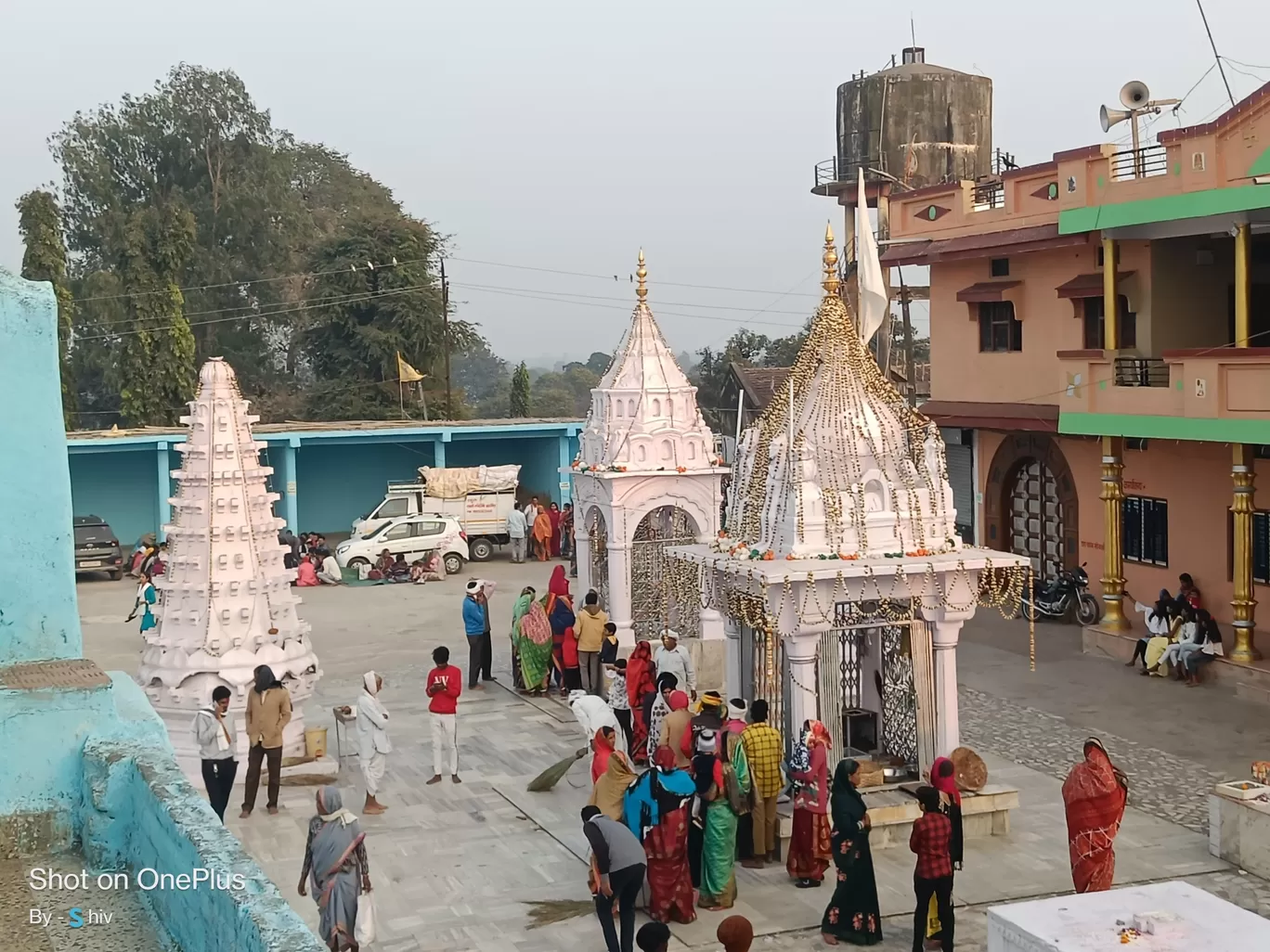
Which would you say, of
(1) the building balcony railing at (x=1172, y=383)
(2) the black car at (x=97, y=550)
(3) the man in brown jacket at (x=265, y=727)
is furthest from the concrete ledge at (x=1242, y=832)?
(2) the black car at (x=97, y=550)

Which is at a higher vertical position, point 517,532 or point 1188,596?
point 517,532

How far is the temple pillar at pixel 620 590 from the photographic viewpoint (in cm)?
1661

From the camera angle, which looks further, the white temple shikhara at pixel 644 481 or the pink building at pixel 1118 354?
the white temple shikhara at pixel 644 481

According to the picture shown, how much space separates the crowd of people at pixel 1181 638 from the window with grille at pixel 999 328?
18.0 ft

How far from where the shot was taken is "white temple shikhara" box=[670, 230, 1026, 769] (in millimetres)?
10562

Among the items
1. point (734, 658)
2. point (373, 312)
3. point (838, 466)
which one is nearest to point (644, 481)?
point (734, 658)

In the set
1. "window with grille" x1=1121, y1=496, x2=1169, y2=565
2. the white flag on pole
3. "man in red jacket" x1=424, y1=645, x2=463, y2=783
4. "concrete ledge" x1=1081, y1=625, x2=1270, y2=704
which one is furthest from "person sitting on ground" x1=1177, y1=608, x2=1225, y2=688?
"man in red jacket" x1=424, y1=645, x2=463, y2=783

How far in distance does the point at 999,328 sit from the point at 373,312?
23.2m

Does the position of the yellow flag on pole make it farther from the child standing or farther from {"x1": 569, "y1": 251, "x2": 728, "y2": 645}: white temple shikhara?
the child standing

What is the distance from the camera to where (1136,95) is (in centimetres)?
1845

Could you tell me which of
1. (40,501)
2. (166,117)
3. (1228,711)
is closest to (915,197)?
(1228,711)

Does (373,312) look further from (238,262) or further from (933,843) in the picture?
(933,843)

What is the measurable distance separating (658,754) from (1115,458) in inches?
428

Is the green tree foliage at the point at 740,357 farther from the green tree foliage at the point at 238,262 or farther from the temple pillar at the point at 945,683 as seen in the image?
the temple pillar at the point at 945,683
